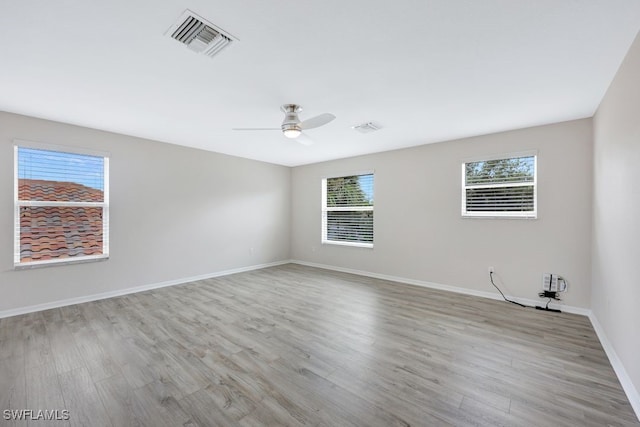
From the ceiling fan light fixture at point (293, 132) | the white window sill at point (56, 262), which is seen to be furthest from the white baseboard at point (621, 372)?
the white window sill at point (56, 262)

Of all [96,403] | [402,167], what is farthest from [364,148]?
[96,403]

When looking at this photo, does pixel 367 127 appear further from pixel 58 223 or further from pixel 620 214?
pixel 58 223

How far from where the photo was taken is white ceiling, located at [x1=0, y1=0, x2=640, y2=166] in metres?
1.70

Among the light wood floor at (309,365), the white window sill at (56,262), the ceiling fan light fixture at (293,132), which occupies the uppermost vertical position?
the ceiling fan light fixture at (293,132)

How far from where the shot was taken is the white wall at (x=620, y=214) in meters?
1.91

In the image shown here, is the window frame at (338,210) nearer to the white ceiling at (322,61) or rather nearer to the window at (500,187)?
the window at (500,187)

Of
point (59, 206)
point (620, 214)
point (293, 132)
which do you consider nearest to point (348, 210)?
point (293, 132)

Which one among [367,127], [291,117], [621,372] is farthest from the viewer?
[367,127]

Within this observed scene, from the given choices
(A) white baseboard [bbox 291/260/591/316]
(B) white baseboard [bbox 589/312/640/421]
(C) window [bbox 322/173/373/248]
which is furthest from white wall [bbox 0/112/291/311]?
(B) white baseboard [bbox 589/312/640/421]

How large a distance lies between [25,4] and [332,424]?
124 inches

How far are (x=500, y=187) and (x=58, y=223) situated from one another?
20.9 ft

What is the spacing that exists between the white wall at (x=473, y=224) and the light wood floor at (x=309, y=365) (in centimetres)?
62

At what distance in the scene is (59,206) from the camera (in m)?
3.75

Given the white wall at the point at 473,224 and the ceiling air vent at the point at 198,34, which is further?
the white wall at the point at 473,224
